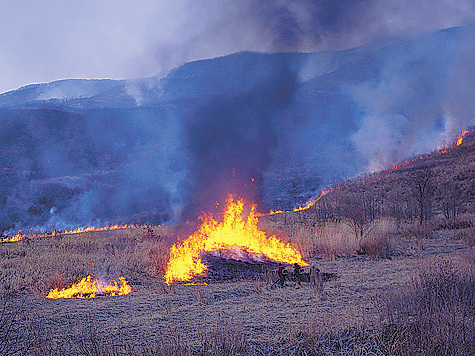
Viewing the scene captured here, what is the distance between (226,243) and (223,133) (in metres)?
11.0

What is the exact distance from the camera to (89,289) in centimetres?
1028

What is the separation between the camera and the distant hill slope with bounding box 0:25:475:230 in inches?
1049

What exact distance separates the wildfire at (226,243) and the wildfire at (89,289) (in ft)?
6.03

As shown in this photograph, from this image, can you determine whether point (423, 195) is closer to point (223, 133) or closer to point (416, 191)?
point (416, 191)

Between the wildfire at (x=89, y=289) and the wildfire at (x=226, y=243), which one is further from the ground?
the wildfire at (x=226, y=243)

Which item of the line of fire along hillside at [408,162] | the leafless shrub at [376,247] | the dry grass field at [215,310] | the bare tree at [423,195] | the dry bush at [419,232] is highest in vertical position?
the line of fire along hillside at [408,162]

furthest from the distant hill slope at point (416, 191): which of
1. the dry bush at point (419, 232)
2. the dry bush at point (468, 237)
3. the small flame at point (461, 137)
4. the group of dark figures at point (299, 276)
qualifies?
the group of dark figures at point (299, 276)

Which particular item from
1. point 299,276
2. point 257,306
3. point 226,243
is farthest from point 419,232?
point 257,306

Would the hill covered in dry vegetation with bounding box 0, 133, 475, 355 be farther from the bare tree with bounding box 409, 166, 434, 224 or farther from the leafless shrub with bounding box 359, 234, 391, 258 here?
the bare tree with bounding box 409, 166, 434, 224

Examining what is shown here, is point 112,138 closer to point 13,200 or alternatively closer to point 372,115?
point 13,200

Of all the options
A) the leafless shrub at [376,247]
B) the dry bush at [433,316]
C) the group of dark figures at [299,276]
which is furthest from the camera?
the leafless shrub at [376,247]

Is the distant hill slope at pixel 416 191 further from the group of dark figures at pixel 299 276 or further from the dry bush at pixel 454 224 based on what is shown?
the group of dark figures at pixel 299 276

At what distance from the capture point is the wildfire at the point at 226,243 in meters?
12.4

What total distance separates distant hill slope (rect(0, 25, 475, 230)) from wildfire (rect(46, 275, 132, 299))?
652 centimetres
